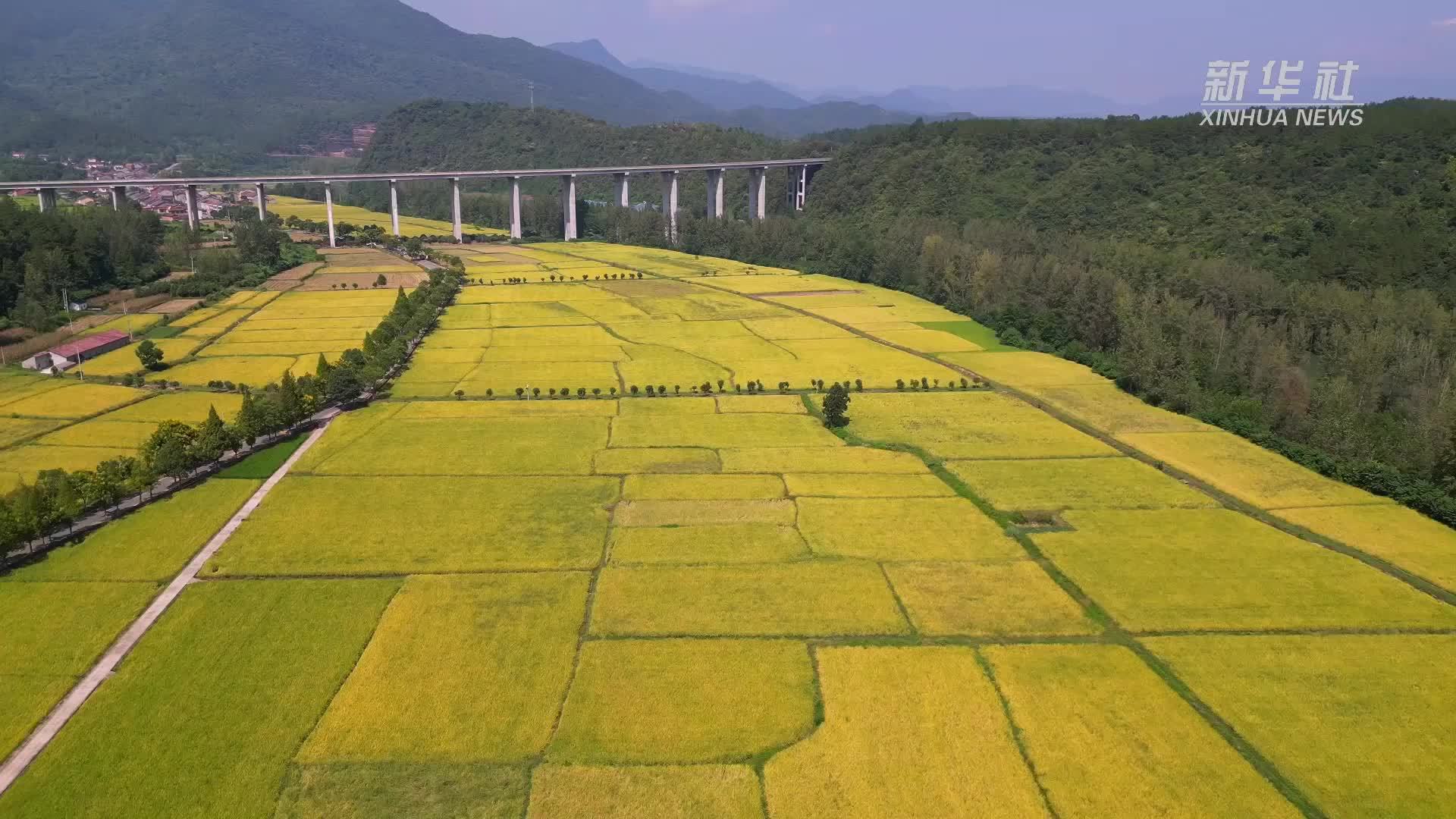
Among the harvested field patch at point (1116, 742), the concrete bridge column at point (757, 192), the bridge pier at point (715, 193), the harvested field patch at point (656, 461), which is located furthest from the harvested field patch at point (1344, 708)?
the concrete bridge column at point (757, 192)

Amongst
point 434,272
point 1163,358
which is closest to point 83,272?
point 434,272

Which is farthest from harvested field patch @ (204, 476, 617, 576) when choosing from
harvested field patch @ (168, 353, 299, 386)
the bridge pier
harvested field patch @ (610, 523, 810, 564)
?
the bridge pier

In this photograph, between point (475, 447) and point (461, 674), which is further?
point (475, 447)

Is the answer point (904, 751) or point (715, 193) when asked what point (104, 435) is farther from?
point (715, 193)

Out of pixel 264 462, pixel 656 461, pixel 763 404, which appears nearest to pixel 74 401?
pixel 264 462

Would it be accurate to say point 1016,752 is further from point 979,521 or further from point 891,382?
point 891,382

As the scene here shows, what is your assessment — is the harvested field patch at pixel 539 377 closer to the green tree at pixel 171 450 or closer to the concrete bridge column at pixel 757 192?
the green tree at pixel 171 450

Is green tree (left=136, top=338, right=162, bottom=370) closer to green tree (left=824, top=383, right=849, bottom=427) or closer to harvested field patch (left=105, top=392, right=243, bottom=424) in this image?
harvested field patch (left=105, top=392, right=243, bottom=424)

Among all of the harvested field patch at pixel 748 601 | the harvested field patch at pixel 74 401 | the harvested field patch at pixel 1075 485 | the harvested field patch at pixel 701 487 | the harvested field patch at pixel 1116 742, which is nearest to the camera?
the harvested field patch at pixel 1116 742
